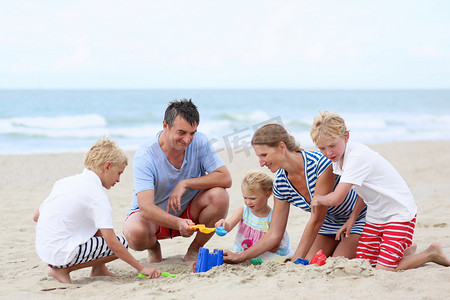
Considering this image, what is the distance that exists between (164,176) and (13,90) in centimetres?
4871

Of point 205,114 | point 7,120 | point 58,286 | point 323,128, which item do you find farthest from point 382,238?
point 205,114

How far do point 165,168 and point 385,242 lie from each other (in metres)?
1.79

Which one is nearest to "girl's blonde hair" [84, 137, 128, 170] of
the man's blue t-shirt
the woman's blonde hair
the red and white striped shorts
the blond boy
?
the blond boy

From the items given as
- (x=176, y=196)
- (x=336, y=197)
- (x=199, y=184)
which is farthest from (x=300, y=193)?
(x=176, y=196)

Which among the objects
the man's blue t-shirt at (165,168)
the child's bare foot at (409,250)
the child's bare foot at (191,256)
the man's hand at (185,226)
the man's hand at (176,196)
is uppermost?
the man's blue t-shirt at (165,168)

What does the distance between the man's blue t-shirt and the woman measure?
25.9 inches

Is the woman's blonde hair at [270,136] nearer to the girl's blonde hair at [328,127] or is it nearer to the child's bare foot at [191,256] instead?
the girl's blonde hair at [328,127]

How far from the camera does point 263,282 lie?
9.53ft

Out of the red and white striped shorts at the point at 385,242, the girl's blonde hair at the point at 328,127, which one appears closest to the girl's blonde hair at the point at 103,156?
the girl's blonde hair at the point at 328,127

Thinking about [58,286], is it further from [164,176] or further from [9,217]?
[9,217]

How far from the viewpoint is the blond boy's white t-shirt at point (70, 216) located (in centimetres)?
334

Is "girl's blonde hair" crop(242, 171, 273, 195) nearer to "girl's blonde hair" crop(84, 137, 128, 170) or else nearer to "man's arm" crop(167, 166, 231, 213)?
"man's arm" crop(167, 166, 231, 213)

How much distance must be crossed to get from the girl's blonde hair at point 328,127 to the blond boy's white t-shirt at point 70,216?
1.53 meters

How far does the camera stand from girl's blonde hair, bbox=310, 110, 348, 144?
132 inches
